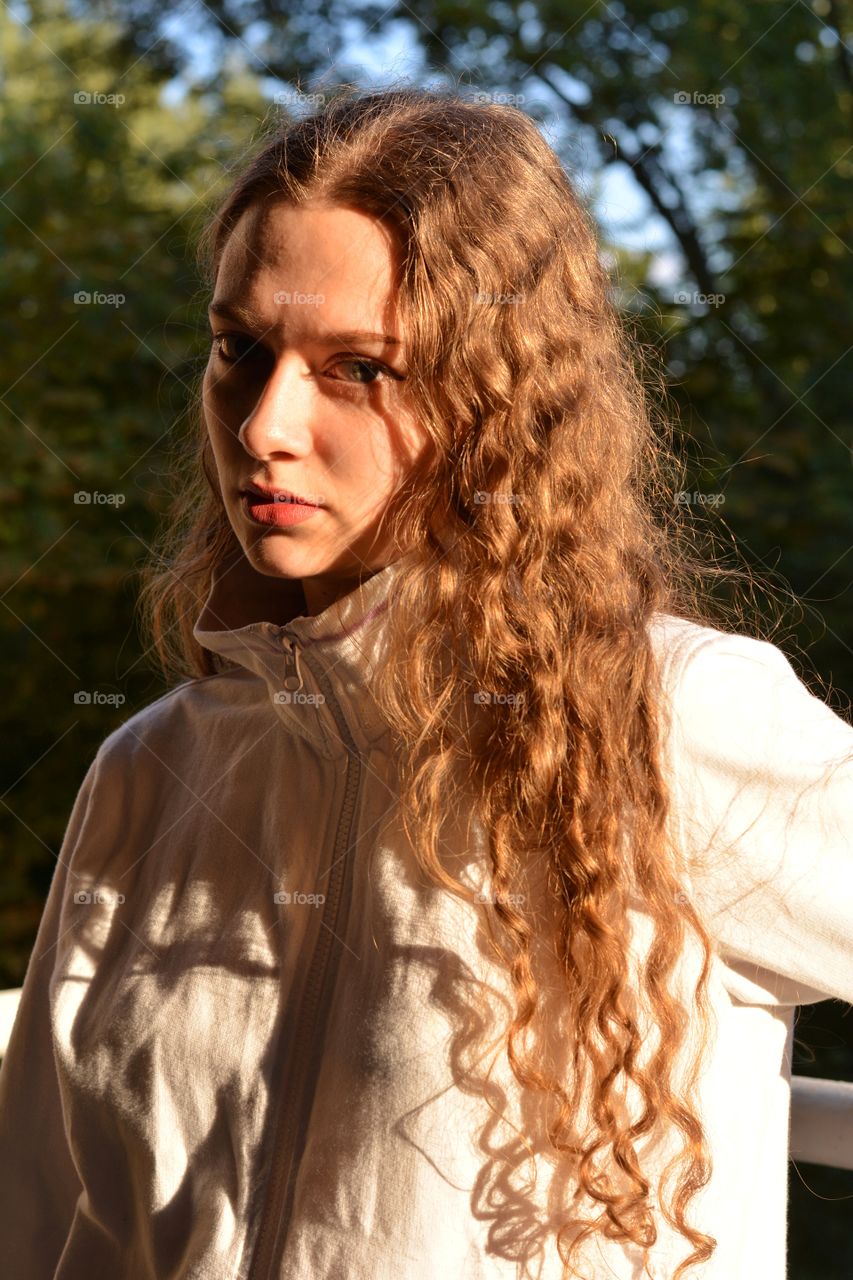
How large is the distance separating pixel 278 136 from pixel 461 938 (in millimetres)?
668

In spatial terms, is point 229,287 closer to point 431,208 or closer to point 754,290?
point 431,208

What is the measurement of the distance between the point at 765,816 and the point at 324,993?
371 mm

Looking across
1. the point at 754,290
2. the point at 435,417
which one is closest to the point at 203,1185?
the point at 435,417

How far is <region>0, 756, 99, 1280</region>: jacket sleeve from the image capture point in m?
1.22

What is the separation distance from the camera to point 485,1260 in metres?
0.94
